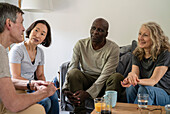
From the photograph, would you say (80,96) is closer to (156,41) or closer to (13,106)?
(156,41)

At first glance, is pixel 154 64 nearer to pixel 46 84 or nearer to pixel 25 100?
pixel 46 84

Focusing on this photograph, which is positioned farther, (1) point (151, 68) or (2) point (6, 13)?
(1) point (151, 68)

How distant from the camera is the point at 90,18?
342 cm

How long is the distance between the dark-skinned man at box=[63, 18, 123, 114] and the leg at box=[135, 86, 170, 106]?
0.36 meters

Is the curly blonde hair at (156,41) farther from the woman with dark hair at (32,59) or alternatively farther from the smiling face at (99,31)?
the woman with dark hair at (32,59)

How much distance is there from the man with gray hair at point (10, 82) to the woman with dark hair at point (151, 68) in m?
0.86

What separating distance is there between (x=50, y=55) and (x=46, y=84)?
6.77ft

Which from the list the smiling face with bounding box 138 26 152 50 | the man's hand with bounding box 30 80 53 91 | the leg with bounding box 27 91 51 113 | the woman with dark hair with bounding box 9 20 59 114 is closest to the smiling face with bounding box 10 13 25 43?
the man's hand with bounding box 30 80 53 91

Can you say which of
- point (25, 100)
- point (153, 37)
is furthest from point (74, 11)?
point (25, 100)

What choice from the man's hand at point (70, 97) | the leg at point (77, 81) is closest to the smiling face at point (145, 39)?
the leg at point (77, 81)

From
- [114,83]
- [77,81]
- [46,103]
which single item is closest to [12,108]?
[46,103]

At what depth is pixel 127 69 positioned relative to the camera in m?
2.65

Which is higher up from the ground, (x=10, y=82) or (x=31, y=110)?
(x=10, y=82)

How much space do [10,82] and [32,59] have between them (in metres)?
1.03
